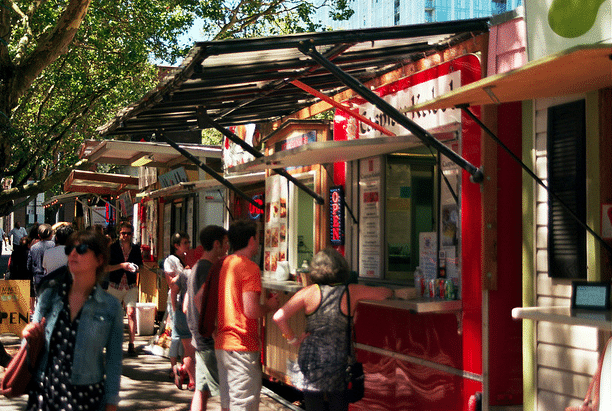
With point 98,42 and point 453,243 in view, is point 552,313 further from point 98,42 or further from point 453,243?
point 98,42

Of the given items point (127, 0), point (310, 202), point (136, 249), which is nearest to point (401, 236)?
point (310, 202)

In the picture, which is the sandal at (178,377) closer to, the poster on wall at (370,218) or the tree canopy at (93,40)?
the poster on wall at (370,218)

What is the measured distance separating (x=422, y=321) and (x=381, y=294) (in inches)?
54.6

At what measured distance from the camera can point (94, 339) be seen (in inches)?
149

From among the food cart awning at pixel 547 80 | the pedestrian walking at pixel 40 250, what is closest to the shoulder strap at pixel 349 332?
the food cart awning at pixel 547 80

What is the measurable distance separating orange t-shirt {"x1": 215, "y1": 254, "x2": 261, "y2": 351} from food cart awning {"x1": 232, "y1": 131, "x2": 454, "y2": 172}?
138cm

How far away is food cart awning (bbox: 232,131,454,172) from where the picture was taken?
20.6ft

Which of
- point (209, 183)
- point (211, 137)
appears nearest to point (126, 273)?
point (209, 183)

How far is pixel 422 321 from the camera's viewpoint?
6500 mm

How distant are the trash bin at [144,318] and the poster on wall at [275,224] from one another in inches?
164

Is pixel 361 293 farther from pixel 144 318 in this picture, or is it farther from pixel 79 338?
pixel 144 318

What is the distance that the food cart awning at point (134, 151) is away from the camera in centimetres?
1224

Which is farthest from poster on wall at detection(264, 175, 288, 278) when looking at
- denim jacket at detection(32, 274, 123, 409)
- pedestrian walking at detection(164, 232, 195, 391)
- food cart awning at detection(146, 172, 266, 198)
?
denim jacket at detection(32, 274, 123, 409)

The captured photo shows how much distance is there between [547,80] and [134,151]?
391 inches
